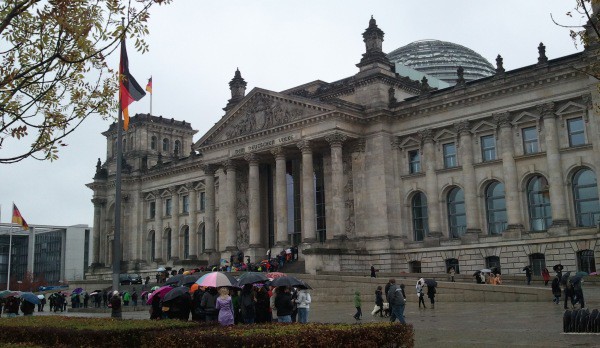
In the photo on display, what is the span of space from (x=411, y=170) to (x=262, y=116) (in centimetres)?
1421

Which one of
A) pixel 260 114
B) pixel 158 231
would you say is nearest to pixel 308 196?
pixel 260 114

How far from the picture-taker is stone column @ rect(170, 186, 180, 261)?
75125 millimetres

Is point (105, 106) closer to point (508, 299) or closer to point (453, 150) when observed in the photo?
point (508, 299)

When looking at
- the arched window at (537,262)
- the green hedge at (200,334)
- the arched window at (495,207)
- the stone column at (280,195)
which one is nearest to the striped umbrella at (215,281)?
the green hedge at (200,334)

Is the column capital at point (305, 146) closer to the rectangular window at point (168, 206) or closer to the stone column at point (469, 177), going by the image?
the stone column at point (469, 177)

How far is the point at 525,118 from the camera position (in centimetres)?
4744

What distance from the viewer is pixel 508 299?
3438 centimetres

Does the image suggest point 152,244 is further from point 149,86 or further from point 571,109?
point 571,109

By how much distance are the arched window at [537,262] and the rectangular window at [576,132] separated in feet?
26.4

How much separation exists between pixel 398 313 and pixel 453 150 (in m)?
30.0

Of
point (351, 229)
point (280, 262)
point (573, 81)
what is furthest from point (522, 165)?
point (280, 262)

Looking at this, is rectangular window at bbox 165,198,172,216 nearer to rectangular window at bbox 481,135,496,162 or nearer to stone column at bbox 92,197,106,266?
stone column at bbox 92,197,106,266

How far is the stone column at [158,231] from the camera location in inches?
3036

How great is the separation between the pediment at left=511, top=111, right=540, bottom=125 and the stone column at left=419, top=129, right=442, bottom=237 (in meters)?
7.04
